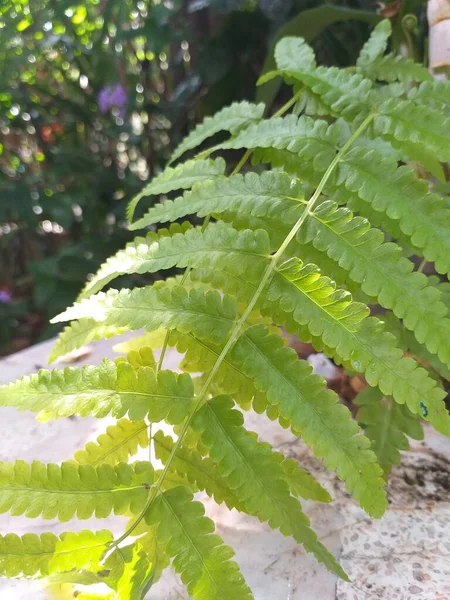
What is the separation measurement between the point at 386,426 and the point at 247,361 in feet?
0.85

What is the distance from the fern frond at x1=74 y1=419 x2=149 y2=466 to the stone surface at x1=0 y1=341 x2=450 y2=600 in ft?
0.46

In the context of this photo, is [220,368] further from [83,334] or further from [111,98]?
[111,98]

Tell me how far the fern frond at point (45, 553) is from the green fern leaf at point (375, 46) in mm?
752

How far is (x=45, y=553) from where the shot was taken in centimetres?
40

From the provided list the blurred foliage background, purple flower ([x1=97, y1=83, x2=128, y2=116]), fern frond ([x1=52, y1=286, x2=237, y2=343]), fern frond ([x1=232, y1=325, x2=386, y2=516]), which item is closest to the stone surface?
fern frond ([x1=232, y1=325, x2=386, y2=516])

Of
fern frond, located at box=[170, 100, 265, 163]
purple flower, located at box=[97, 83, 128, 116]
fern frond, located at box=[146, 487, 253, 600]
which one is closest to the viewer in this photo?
fern frond, located at box=[146, 487, 253, 600]

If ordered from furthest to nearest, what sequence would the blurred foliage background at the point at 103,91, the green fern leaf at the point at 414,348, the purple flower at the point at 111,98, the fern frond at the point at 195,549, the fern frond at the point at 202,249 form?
A: the purple flower at the point at 111,98 → the blurred foliage background at the point at 103,91 → the green fern leaf at the point at 414,348 → the fern frond at the point at 202,249 → the fern frond at the point at 195,549

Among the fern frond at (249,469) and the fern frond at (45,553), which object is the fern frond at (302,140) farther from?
the fern frond at (45,553)

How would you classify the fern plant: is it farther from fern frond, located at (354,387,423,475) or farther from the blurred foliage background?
the blurred foliage background

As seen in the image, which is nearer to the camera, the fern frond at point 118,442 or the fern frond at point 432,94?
the fern frond at point 118,442

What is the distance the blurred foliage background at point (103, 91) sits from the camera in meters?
1.25

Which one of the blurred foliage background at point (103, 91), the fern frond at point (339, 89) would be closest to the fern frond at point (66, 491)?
the fern frond at point (339, 89)

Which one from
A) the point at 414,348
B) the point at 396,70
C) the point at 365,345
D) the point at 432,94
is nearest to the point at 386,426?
the point at 414,348

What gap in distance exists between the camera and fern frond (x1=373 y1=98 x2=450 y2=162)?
1.86 feet
